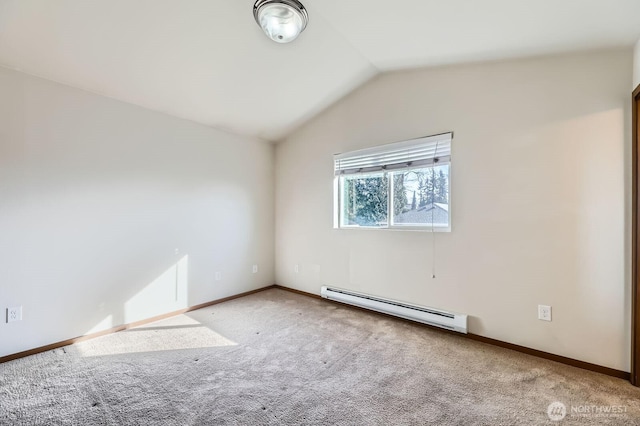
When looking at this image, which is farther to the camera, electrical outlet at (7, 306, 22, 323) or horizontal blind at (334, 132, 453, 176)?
horizontal blind at (334, 132, 453, 176)

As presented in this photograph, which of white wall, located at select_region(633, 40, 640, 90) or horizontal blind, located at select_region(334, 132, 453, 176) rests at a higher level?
white wall, located at select_region(633, 40, 640, 90)

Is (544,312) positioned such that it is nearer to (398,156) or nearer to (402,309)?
(402,309)

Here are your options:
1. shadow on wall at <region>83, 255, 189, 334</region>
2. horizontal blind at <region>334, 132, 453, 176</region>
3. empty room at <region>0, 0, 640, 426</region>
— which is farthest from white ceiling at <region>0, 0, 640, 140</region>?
shadow on wall at <region>83, 255, 189, 334</region>

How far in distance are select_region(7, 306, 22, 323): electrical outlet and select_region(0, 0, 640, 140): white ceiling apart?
195 centimetres

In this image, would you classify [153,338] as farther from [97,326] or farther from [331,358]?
[331,358]

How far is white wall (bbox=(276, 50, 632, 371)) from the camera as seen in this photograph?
198cm

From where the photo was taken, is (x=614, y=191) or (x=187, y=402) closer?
(x=187, y=402)

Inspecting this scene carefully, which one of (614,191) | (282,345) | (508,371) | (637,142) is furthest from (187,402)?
(637,142)

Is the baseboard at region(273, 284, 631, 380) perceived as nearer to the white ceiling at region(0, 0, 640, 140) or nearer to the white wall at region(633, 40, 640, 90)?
the white wall at region(633, 40, 640, 90)

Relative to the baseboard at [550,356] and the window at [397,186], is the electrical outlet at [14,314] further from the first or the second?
the baseboard at [550,356]

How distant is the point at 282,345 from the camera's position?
242cm

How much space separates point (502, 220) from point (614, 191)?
28.1 inches

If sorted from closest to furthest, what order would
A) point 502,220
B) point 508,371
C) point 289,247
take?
point 508,371, point 502,220, point 289,247

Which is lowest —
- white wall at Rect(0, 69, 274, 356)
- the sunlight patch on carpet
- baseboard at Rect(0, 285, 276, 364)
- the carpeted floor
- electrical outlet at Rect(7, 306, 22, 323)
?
the sunlight patch on carpet
